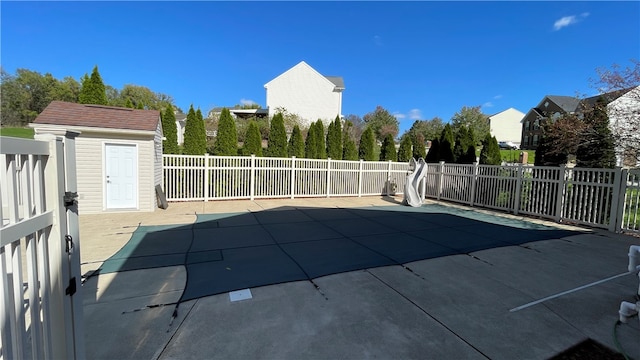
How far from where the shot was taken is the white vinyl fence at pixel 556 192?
6219mm

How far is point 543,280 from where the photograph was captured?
3662 millimetres

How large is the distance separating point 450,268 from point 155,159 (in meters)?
7.54

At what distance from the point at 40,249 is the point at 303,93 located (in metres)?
23.8

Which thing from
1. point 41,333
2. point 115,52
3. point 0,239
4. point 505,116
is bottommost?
point 41,333

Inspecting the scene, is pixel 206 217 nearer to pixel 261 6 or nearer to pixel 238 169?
pixel 238 169

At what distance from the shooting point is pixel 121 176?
289 inches

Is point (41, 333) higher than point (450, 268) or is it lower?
higher

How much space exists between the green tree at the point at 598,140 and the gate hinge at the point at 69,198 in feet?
32.2

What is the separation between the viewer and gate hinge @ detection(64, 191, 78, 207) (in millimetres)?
1531

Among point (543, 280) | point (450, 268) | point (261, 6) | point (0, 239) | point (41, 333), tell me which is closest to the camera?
point (0, 239)

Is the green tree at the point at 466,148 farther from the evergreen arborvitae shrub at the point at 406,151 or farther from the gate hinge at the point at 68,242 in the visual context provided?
the gate hinge at the point at 68,242

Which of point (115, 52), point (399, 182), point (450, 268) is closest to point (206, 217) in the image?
point (450, 268)

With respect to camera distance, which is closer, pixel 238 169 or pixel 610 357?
pixel 610 357

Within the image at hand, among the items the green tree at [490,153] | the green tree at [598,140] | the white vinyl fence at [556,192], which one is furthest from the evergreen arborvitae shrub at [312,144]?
the green tree at [598,140]
